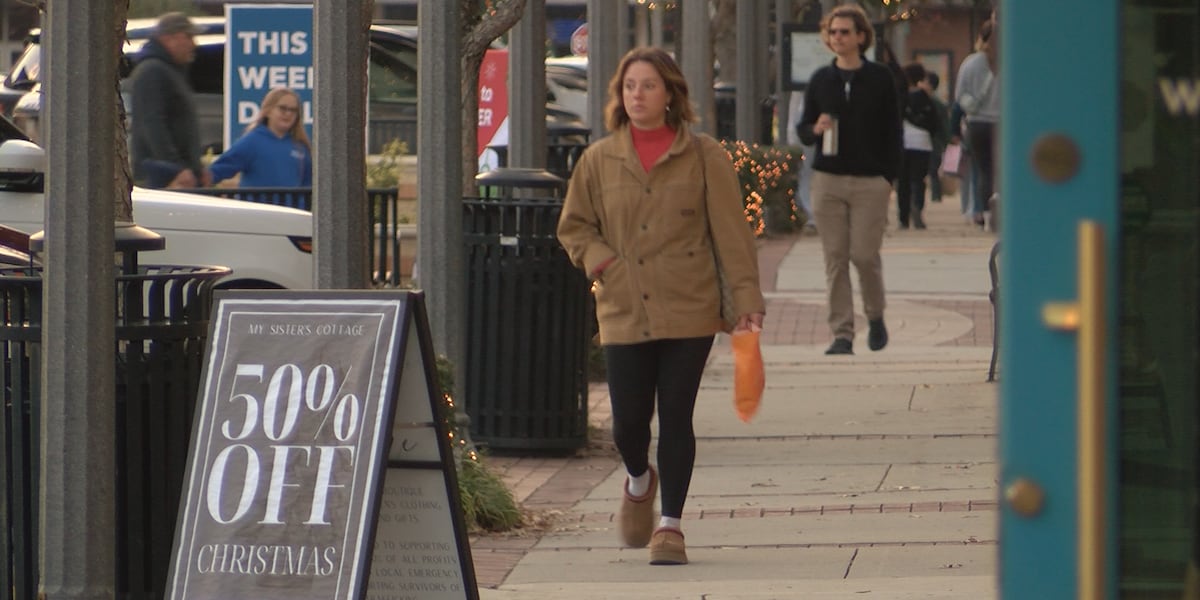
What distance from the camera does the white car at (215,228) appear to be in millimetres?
10289

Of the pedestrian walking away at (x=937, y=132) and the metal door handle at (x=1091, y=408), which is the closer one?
the metal door handle at (x=1091, y=408)

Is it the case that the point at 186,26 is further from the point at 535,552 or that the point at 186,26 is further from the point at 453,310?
the point at 535,552

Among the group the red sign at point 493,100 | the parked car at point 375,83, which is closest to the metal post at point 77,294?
the red sign at point 493,100

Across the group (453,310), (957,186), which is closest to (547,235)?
(453,310)

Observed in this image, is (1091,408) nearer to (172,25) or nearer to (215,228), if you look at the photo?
(215,228)

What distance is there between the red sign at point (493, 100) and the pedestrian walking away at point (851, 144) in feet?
13.6

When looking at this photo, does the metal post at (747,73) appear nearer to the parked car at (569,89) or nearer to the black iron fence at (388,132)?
the parked car at (569,89)

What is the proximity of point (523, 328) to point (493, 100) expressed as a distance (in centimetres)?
675

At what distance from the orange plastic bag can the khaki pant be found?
499cm

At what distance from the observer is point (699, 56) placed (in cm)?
2172

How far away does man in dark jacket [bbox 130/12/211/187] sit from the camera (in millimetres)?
12031

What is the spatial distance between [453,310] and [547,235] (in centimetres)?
113

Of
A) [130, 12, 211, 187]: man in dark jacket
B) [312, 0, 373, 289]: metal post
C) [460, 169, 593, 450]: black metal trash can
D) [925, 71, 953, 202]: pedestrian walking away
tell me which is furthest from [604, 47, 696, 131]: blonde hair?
[925, 71, 953, 202]: pedestrian walking away

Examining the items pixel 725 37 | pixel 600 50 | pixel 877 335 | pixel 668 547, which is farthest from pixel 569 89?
pixel 668 547
